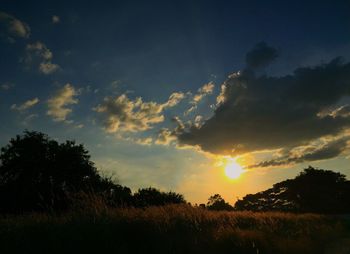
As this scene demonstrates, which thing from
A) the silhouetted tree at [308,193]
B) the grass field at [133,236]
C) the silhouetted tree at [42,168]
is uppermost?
the silhouetted tree at [42,168]

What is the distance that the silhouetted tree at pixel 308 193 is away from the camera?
47625 millimetres

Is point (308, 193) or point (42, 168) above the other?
point (42, 168)

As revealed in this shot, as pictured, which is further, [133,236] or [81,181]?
[81,181]

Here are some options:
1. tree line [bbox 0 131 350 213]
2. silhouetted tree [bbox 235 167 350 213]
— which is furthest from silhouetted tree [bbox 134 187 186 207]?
silhouetted tree [bbox 235 167 350 213]

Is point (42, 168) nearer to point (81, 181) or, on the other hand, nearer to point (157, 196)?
point (81, 181)

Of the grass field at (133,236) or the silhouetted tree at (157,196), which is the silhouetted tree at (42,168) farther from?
the grass field at (133,236)

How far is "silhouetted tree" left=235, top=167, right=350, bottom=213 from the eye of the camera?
47.6m

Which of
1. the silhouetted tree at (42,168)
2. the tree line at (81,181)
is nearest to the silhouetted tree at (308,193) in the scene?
the tree line at (81,181)

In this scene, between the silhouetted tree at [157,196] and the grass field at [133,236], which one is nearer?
the grass field at [133,236]

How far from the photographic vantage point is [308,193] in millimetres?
49844

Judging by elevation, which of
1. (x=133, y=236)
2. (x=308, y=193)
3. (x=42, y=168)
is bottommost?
(x=133, y=236)

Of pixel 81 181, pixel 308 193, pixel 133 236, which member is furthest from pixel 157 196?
pixel 133 236

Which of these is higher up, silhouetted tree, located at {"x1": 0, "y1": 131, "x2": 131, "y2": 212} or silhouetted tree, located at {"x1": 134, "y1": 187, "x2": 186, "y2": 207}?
silhouetted tree, located at {"x1": 0, "y1": 131, "x2": 131, "y2": 212}

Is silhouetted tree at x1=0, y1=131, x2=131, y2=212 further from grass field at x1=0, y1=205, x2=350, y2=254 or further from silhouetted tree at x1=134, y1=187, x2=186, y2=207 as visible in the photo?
grass field at x1=0, y1=205, x2=350, y2=254
